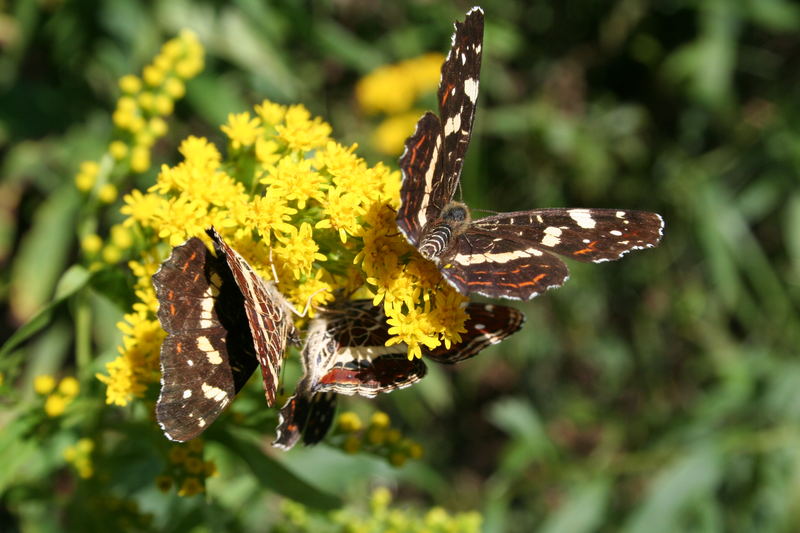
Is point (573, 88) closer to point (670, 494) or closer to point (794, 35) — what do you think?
point (794, 35)

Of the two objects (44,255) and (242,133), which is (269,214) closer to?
→ (242,133)

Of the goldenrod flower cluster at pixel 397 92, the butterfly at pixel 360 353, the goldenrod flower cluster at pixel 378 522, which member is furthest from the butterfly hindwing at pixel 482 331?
the goldenrod flower cluster at pixel 397 92

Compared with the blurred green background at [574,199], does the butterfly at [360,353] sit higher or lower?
lower

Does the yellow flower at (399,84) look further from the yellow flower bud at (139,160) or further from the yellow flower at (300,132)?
the yellow flower at (300,132)

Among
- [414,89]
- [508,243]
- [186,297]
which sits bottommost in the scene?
[186,297]

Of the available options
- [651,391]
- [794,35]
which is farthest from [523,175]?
[794,35]

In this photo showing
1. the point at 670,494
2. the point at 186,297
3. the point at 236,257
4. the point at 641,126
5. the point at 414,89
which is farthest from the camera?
the point at 641,126
